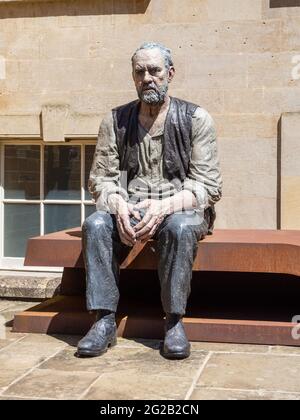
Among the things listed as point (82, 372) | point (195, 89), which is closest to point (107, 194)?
point (82, 372)

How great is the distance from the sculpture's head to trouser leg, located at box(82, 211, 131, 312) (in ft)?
2.64

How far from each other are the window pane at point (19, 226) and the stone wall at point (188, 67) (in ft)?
2.38

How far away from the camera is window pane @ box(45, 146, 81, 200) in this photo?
6605 millimetres

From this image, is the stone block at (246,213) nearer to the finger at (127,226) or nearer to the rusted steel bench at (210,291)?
the rusted steel bench at (210,291)

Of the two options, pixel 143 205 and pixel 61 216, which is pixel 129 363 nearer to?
pixel 143 205

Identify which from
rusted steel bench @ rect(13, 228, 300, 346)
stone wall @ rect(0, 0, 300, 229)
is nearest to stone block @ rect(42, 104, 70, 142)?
stone wall @ rect(0, 0, 300, 229)

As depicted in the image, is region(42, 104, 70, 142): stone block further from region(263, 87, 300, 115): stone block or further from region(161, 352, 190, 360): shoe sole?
region(161, 352, 190, 360): shoe sole

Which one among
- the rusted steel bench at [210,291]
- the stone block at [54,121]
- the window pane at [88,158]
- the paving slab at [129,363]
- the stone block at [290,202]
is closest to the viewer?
the paving slab at [129,363]

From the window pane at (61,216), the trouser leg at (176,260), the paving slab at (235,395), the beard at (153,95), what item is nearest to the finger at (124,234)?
the trouser leg at (176,260)

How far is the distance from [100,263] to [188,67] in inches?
102

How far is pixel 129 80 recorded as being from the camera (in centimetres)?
629

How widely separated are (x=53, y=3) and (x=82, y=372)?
12.6 ft

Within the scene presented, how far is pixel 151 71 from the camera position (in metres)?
4.35

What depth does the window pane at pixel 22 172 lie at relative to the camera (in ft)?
22.0
